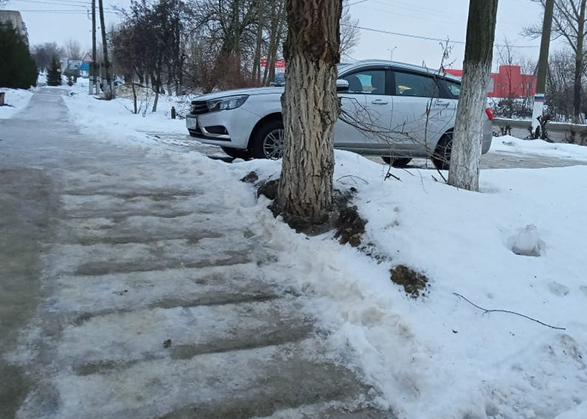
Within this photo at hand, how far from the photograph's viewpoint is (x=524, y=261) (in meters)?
3.44

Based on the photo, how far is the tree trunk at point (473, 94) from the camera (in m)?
4.57

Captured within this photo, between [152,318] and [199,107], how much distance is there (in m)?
5.19

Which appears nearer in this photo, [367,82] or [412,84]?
[367,82]

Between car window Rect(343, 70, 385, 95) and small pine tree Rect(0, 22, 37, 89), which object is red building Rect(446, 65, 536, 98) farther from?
small pine tree Rect(0, 22, 37, 89)

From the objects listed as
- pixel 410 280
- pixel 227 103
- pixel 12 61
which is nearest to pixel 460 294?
pixel 410 280

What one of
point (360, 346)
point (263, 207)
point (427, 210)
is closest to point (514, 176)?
point (427, 210)

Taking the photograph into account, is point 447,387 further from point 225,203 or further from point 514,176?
point 514,176

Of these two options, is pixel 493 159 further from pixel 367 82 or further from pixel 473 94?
pixel 473 94

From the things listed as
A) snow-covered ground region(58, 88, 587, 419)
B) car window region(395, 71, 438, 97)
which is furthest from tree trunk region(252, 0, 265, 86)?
snow-covered ground region(58, 88, 587, 419)

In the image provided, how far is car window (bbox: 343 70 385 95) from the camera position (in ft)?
25.2

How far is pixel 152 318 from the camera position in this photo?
3020mm

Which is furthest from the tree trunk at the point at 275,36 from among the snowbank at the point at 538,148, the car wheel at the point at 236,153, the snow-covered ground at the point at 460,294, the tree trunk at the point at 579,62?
the snow-covered ground at the point at 460,294

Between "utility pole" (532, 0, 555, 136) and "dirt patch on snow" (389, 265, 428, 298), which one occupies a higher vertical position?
"utility pole" (532, 0, 555, 136)

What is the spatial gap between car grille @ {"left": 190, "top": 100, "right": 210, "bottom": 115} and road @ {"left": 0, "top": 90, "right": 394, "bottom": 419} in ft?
9.15
